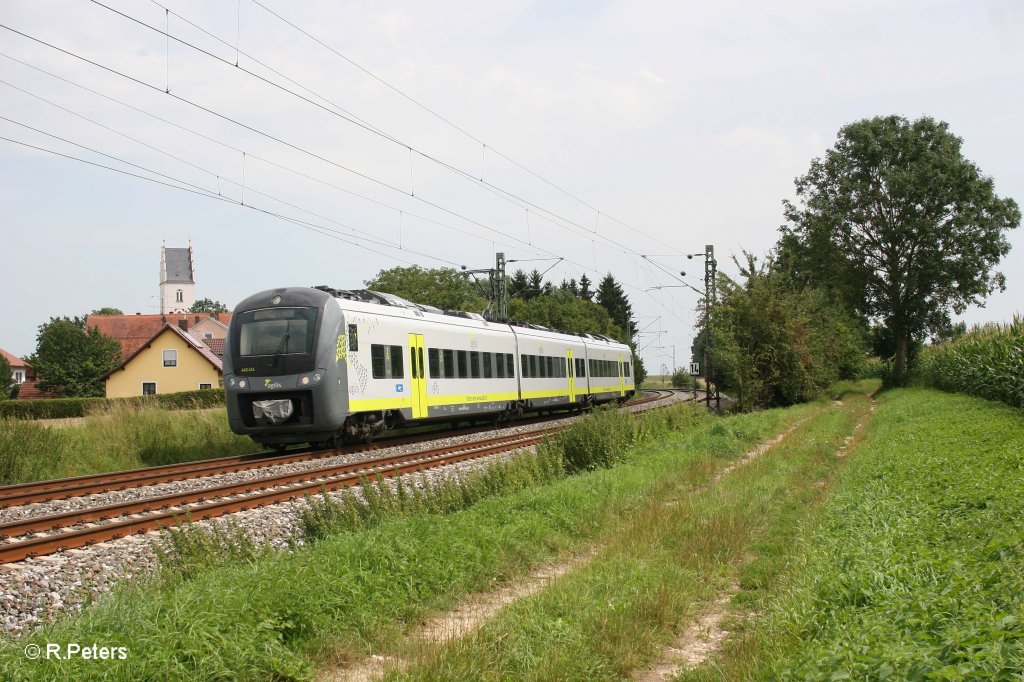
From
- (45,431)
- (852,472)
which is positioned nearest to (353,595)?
(852,472)

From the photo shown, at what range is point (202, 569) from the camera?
7.13 metres

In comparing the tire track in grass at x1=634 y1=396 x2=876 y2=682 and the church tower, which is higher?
the church tower

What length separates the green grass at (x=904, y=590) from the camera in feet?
13.4

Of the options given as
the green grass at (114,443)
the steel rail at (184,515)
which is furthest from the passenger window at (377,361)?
the green grass at (114,443)

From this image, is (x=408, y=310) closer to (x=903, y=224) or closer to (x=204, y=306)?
(x=903, y=224)

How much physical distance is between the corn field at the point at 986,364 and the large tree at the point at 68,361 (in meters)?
56.2

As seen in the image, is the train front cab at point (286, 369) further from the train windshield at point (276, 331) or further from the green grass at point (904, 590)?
the green grass at point (904, 590)

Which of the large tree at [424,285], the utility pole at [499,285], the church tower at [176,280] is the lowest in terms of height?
the utility pole at [499,285]

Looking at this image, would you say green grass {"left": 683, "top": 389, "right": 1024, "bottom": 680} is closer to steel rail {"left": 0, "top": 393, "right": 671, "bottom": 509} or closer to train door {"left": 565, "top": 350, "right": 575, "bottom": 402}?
steel rail {"left": 0, "top": 393, "right": 671, "bottom": 509}

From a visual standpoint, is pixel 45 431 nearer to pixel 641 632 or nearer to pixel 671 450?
pixel 671 450

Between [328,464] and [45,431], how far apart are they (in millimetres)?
5609

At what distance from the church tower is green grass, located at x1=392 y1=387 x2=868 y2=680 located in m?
153

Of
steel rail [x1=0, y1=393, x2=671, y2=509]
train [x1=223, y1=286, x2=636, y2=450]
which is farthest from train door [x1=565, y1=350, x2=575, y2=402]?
steel rail [x1=0, y1=393, x2=671, y2=509]

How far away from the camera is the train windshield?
17.2m
